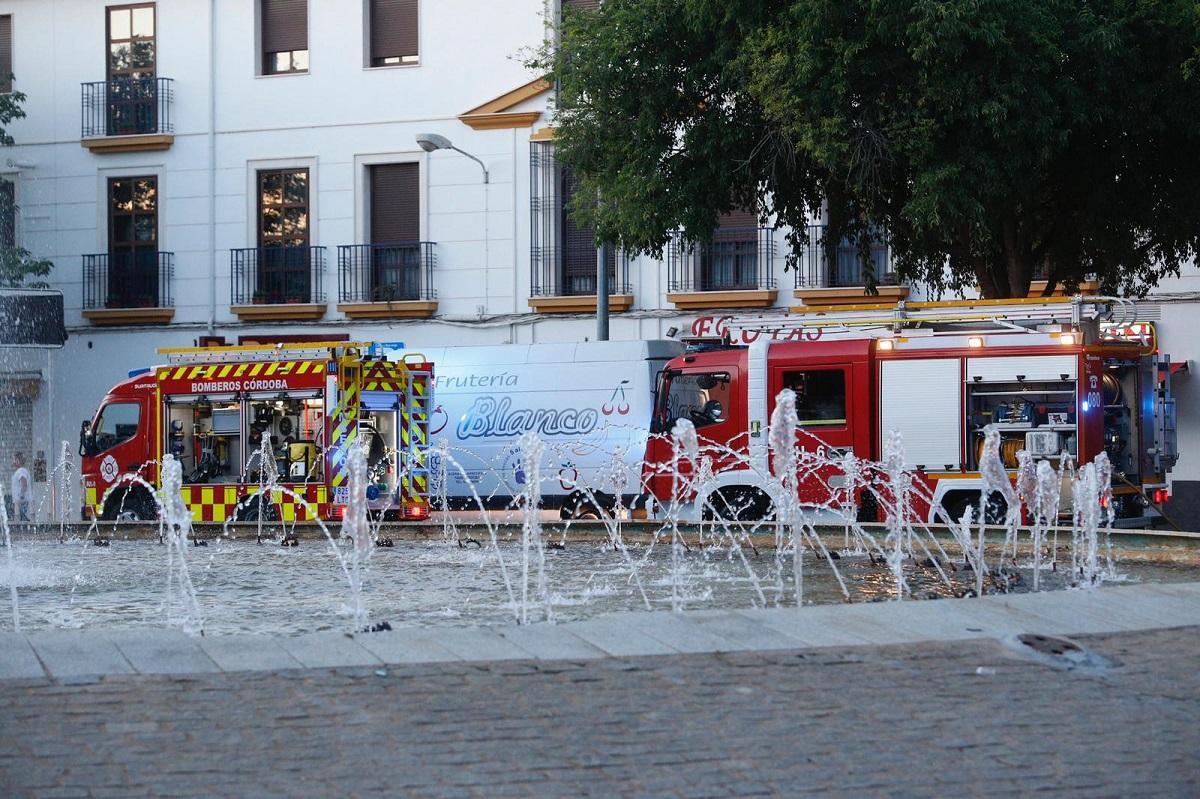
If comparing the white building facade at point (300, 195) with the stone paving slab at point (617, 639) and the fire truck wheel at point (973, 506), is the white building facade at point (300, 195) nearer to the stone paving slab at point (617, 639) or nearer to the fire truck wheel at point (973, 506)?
the fire truck wheel at point (973, 506)

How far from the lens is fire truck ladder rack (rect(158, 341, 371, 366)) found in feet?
79.2

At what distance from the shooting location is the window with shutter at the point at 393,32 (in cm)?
3191

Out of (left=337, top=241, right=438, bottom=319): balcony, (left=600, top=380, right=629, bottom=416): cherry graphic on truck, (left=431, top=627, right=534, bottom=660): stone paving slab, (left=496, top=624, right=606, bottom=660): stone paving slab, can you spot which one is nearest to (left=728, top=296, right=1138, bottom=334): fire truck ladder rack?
(left=600, top=380, right=629, bottom=416): cherry graphic on truck

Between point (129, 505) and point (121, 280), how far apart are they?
8906 millimetres

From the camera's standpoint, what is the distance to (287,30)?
3256cm

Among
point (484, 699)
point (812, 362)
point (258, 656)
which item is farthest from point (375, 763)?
point (812, 362)

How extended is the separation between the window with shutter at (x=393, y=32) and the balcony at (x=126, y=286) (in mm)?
5750

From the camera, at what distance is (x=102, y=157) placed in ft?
109

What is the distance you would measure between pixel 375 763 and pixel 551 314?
24681 mm

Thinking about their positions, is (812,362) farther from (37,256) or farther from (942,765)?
(37,256)

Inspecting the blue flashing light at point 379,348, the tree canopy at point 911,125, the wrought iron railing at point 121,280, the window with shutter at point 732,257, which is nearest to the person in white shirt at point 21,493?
the wrought iron railing at point 121,280

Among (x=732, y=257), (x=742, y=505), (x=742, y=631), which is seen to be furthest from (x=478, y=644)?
(x=732, y=257)

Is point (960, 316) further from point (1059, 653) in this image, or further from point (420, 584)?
point (1059, 653)

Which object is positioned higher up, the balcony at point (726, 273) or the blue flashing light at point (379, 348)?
the balcony at point (726, 273)
